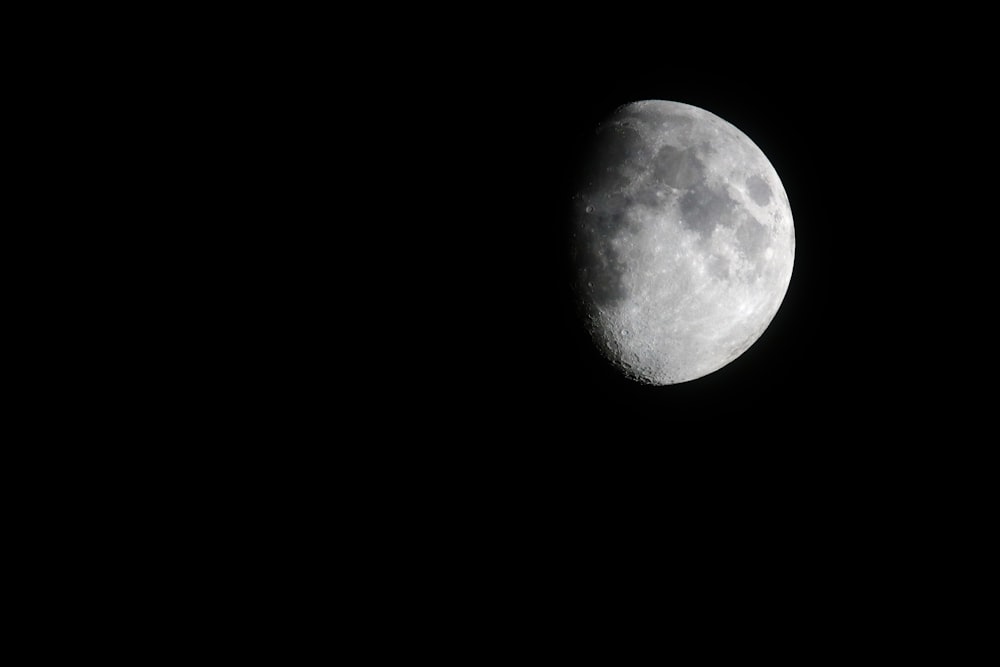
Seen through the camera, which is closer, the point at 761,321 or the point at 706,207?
the point at 706,207

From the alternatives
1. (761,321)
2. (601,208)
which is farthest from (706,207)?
(761,321)

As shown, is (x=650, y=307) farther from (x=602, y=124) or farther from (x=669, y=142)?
(x=602, y=124)

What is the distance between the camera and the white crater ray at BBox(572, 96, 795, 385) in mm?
2275

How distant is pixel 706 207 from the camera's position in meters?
2.28

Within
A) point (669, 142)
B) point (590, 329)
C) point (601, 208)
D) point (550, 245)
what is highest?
point (669, 142)

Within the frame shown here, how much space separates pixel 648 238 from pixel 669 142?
1.40 feet

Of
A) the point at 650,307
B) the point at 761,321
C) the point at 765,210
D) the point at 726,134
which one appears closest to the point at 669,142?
the point at 726,134

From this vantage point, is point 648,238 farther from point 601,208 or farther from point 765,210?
point 765,210

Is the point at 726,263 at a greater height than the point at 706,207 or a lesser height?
lesser

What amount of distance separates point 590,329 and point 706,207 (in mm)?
658

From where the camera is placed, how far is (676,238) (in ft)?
7.40

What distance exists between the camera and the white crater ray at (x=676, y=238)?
2.28 m

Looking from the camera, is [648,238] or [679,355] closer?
[648,238]

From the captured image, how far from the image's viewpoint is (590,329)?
8.35 ft
